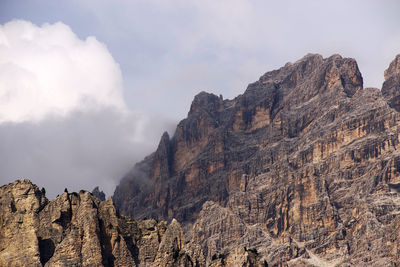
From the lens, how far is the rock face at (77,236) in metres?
114

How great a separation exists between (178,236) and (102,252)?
35.2 ft

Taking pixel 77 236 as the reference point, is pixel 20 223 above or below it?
above

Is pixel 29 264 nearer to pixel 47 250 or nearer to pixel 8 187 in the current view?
pixel 47 250

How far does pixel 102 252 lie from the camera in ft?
378

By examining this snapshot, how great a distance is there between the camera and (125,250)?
118 metres

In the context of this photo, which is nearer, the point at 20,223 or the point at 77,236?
the point at 77,236

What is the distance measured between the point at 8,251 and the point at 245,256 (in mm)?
30255

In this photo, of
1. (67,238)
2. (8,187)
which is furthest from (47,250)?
(8,187)

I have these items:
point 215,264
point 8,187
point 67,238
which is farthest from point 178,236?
point 8,187

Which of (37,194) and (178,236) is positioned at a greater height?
(37,194)

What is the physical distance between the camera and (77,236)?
115250 millimetres

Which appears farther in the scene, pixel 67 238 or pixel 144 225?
A: pixel 144 225

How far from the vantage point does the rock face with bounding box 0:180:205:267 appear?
114m

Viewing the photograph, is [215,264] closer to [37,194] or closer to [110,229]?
[110,229]
